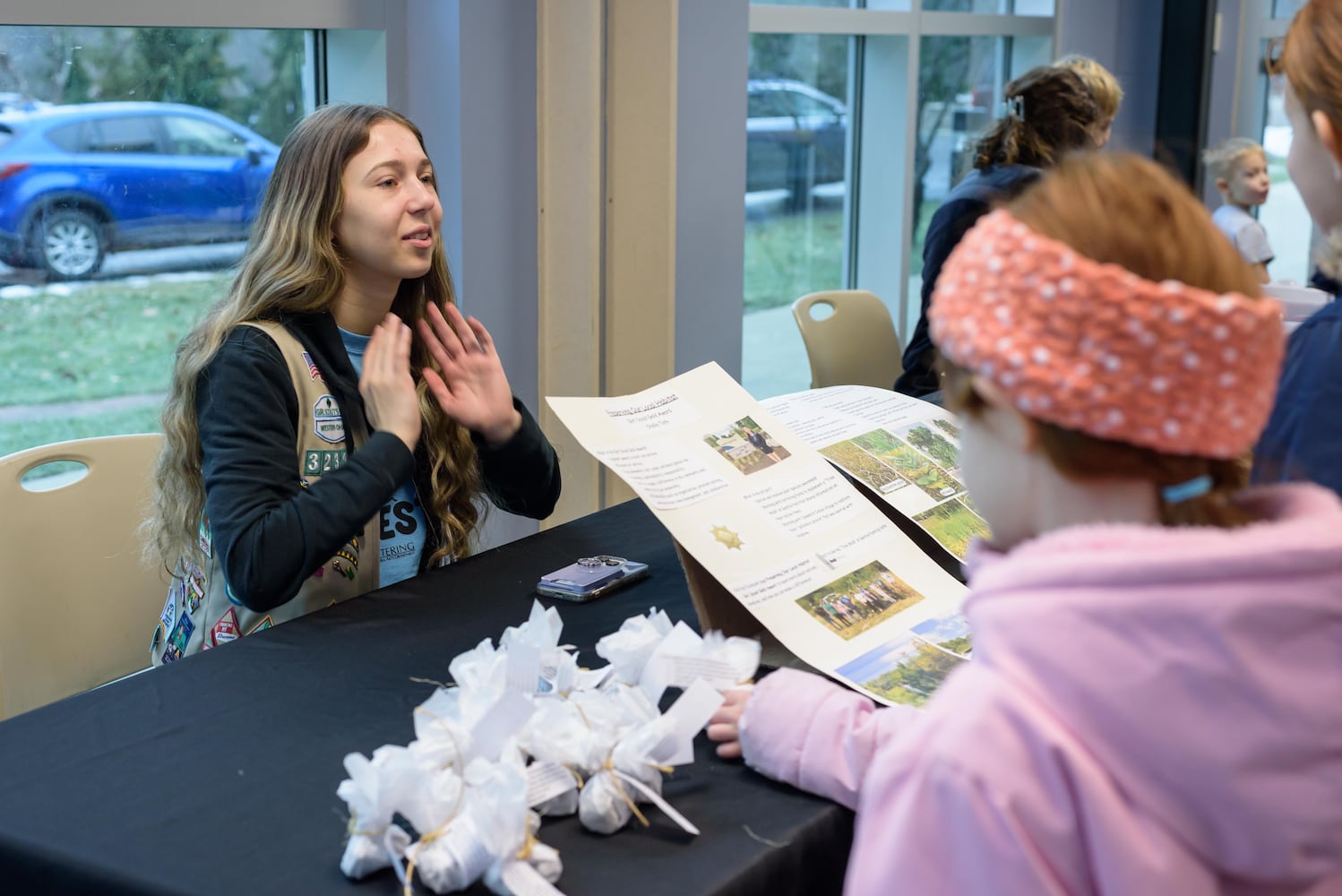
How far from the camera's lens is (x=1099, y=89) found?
11.7 ft

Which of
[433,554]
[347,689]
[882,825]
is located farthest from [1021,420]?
[433,554]

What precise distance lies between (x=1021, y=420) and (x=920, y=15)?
4.19m

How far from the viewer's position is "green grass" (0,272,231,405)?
244cm

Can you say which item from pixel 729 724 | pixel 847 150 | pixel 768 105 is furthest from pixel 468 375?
pixel 847 150

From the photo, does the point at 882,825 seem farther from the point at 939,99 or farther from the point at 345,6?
the point at 939,99

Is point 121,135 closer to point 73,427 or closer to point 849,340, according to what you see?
point 73,427

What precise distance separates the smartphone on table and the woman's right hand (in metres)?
0.25

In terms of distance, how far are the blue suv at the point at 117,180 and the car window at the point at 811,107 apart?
85.3 inches

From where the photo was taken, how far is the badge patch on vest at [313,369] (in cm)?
168

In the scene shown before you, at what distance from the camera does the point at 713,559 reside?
1.32 metres

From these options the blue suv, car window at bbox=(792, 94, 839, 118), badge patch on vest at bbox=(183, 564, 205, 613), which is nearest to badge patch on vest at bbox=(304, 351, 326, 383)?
badge patch on vest at bbox=(183, 564, 205, 613)

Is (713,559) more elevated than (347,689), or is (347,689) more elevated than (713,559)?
(713,559)

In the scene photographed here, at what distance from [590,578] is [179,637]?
0.58 meters

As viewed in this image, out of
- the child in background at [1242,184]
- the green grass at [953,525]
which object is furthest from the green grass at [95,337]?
the child in background at [1242,184]
